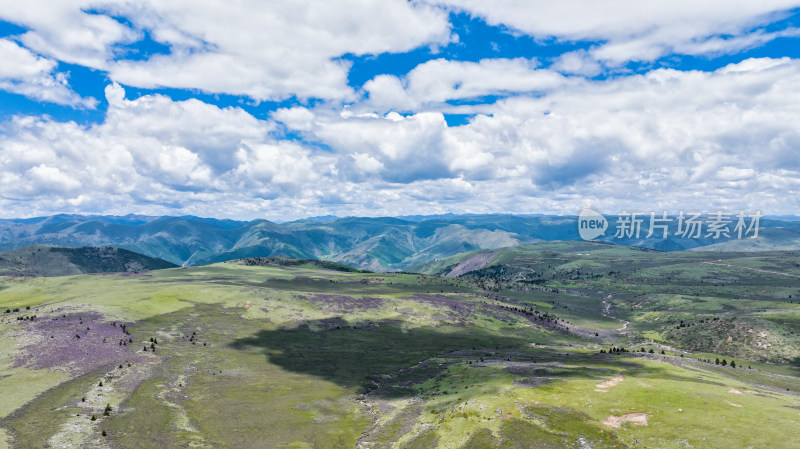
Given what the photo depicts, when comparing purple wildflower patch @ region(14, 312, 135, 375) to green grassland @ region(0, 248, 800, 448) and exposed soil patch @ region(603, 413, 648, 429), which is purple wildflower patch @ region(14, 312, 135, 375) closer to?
green grassland @ region(0, 248, 800, 448)

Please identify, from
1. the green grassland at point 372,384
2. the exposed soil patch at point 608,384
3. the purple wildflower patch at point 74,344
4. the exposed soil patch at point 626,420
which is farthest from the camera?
the purple wildflower patch at point 74,344

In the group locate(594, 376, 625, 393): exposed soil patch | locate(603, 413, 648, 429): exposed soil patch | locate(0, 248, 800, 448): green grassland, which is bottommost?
locate(0, 248, 800, 448): green grassland

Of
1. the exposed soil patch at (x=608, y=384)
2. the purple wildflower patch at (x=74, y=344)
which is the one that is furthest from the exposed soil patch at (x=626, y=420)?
the purple wildflower patch at (x=74, y=344)

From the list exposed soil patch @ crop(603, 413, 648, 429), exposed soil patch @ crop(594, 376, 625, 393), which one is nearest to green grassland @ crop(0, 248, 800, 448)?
exposed soil patch @ crop(603, 413, 648, 429)

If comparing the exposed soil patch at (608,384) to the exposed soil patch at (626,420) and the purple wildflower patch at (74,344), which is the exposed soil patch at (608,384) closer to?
the exposed soil patch at (626,420)

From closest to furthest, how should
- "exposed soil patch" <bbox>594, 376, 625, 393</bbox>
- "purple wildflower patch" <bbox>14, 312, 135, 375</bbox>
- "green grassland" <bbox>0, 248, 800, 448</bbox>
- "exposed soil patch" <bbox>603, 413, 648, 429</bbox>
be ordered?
"exposed soil patch" <bbox>603, 413, 648, 429</bbox>
"green grassland" <bbox>0, 248, 800, 448</bbox>
"exposed soil patch" <bbox>594, 376, 625, 393</bbox>
"purple wildflower patch" <bbox>14, 312, 135, 375</bbox>

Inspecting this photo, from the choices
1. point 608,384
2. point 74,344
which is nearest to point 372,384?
point 608,384

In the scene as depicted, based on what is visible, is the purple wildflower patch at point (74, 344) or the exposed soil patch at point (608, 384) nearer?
the exposed soil patch at point (608, 384)

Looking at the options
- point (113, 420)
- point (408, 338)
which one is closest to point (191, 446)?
point (113, 420)

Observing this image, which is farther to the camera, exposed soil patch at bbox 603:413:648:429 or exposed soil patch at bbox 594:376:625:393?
exposed soil patch at bbox 594:376:625:393

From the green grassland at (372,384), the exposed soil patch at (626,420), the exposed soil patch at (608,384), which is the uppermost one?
the exposed soil patch at (626,420)

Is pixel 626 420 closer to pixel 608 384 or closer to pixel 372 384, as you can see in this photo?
pixel 608 384
